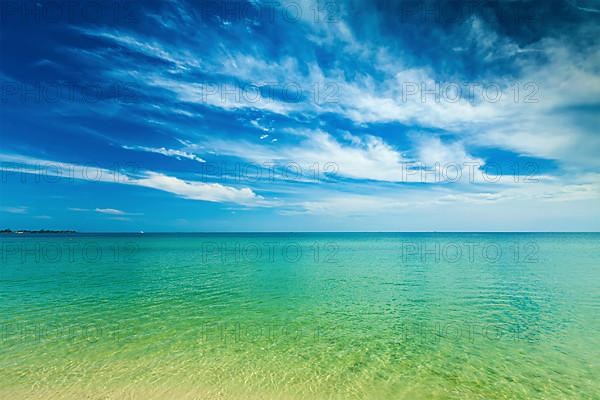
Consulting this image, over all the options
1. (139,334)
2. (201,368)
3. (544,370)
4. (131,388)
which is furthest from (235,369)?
(544,370)

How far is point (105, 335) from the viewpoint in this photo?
12.9 m

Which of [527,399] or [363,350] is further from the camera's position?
[363,350]

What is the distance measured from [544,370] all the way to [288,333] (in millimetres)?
8759

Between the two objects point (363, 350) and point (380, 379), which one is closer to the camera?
point (380, 379)

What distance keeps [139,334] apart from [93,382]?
13.4 ft

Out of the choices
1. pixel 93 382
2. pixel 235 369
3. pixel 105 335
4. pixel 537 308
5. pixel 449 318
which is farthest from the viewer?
pixel 537 308

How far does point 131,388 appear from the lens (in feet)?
28.6

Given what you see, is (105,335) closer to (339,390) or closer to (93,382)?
(93,382)

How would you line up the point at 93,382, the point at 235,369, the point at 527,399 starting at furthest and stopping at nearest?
the point at 235,369 → the point at 93,382 → the point at 527,399

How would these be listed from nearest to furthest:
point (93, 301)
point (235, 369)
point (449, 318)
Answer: point (235, 369) < point (449, 318) < point (93, 301)

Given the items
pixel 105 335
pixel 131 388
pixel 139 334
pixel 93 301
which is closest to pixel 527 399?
pixel 131 388

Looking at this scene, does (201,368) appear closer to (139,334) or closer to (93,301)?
(139,334)

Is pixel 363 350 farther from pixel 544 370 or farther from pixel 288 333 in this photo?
pixel 544 370

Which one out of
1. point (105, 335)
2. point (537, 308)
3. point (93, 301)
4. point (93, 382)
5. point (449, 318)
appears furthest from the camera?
point (93, 301)
